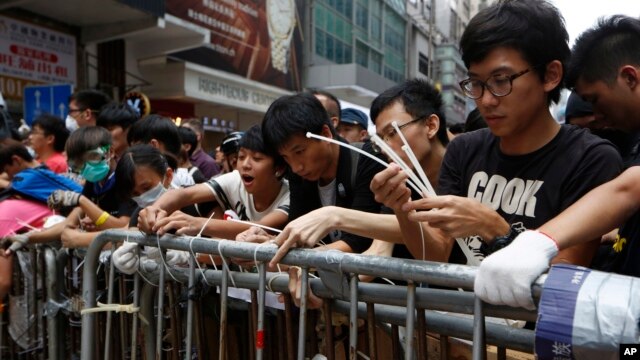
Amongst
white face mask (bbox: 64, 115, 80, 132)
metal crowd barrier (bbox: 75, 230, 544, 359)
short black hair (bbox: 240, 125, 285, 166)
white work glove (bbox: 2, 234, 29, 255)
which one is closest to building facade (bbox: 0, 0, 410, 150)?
white face mask (bbox: 64, 115, 80, 132)

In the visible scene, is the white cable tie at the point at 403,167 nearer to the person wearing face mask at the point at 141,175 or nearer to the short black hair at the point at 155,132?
the person wearing face mask at the point at 141,175

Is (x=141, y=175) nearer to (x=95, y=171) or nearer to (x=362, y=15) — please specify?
(x=95, y=171)

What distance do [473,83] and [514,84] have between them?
121 millimetres

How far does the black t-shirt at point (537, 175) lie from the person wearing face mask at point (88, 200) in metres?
2.01

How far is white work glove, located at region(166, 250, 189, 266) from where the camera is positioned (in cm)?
225

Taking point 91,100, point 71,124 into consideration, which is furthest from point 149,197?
point 71,124

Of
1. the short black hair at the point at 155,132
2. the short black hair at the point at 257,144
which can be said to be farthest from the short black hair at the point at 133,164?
the short black hair at the point at 155,132

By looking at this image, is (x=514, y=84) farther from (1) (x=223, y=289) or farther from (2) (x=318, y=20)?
(2) (x=318, y=20)

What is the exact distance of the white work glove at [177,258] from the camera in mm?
2252

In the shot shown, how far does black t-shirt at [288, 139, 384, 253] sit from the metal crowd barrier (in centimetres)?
47

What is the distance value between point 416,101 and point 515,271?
5.22 feet

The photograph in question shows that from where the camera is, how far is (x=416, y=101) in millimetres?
2629

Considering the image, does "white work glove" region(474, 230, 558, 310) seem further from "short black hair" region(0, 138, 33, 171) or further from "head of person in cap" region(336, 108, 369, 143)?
"short black hair" region(0, 138, 33, 171)

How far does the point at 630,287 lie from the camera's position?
1049 mm
